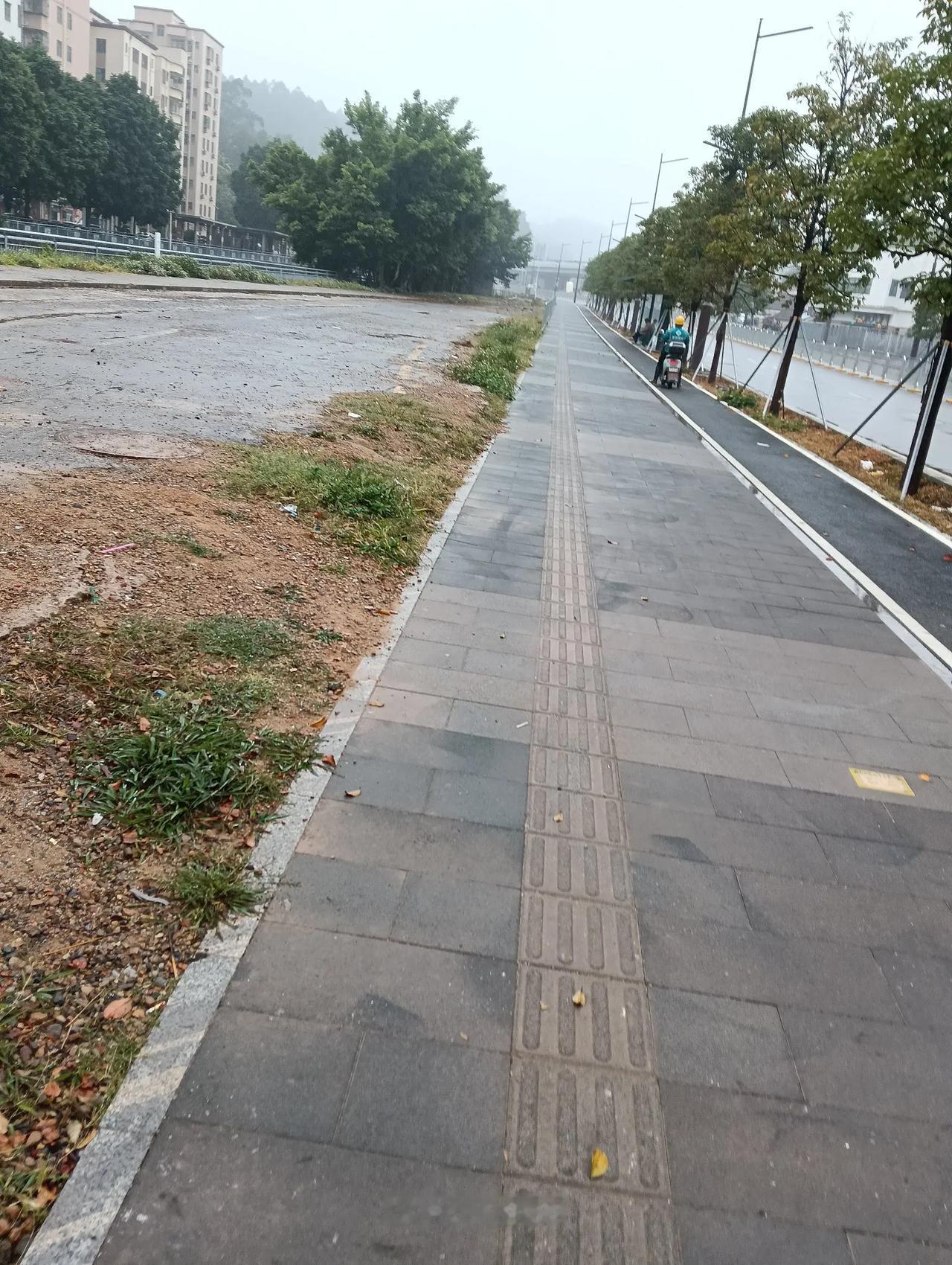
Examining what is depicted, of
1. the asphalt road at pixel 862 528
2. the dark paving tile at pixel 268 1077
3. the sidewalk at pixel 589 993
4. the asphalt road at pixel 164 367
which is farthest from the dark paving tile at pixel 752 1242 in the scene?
the asphalt road at pixel 164 367

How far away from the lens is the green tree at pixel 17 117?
169ft

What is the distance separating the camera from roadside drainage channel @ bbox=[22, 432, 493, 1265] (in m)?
2.16

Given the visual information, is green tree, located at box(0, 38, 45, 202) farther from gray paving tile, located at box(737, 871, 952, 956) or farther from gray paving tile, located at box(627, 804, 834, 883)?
gray paving tile, located at box(737, 871, 952, 956)

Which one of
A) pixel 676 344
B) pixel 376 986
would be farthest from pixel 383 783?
pixel 676 344

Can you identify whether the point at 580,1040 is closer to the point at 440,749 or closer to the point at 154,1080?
the point at 154,1080

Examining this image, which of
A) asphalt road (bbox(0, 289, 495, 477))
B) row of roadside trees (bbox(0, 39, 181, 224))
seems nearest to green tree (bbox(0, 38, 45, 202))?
row of roadside trees (bbox(0, 39, 181, 224))

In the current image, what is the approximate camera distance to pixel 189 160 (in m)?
106

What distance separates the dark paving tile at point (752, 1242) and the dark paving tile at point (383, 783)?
200 cm

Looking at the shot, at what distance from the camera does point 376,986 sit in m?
2.99

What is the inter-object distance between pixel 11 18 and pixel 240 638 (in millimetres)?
93031

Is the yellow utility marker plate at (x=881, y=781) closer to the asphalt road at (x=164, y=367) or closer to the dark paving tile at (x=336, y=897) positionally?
the dark paving tile at (x=336, y=897)

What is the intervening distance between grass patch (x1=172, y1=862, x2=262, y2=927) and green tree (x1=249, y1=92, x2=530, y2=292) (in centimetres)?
6373

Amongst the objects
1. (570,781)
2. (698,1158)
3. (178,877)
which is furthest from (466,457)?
(698,1158)

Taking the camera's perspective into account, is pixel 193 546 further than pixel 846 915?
Yes
